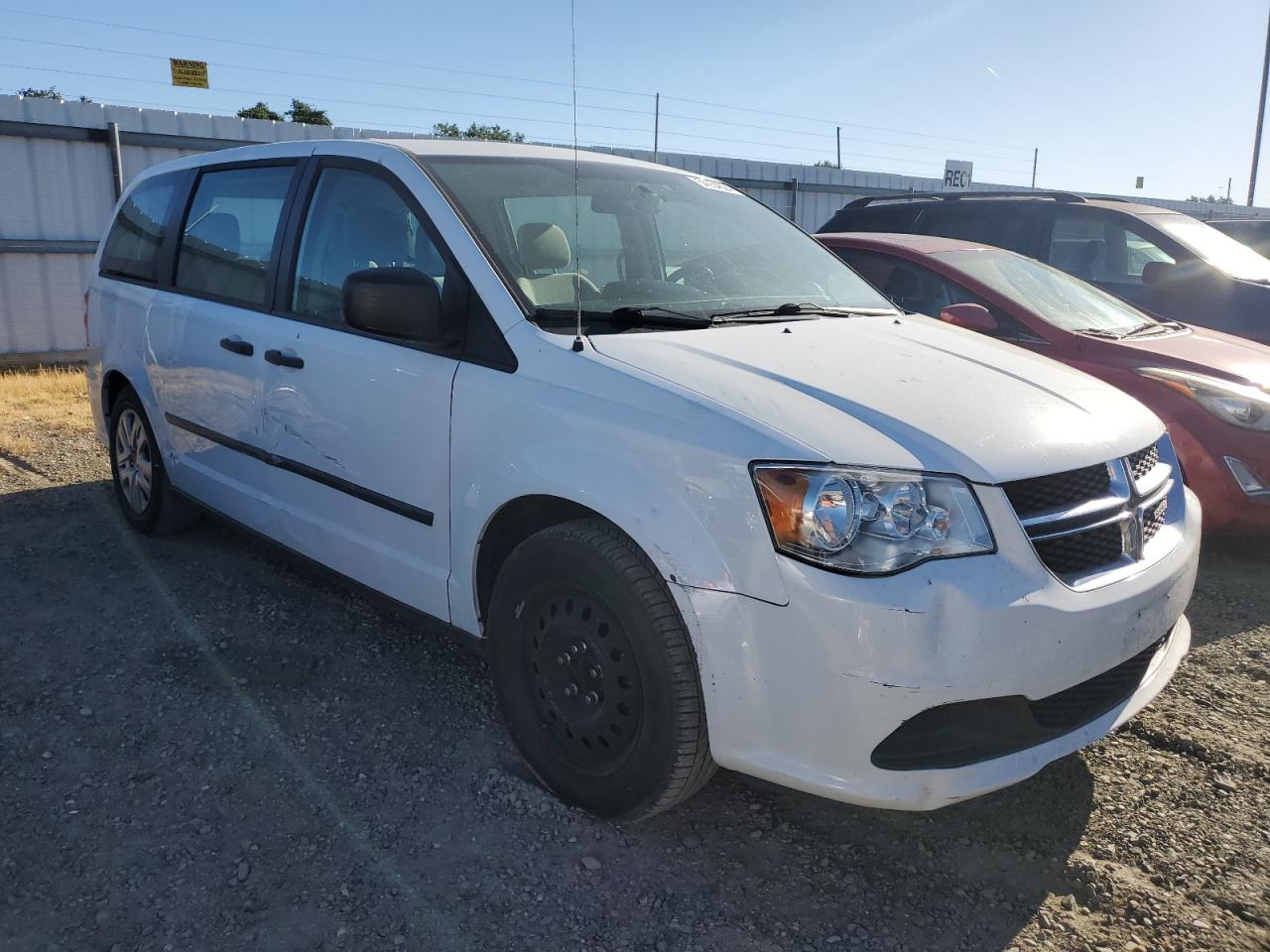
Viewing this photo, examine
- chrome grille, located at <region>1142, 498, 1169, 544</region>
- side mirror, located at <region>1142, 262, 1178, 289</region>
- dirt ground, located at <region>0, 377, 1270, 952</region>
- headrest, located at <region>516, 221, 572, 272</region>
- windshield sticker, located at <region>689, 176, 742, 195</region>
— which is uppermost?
windshield sticker, located at <region>689, 176, 742, 195</region>

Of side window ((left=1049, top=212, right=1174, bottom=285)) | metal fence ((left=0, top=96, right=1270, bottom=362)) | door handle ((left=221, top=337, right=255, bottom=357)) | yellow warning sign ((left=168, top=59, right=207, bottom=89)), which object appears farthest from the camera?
yellow warning sign ((left=168, top=59, right=207, bottom=89))

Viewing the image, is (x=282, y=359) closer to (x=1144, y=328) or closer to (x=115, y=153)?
(x=1144, y=328)

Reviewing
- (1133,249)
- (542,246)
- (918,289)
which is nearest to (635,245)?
(542,246)

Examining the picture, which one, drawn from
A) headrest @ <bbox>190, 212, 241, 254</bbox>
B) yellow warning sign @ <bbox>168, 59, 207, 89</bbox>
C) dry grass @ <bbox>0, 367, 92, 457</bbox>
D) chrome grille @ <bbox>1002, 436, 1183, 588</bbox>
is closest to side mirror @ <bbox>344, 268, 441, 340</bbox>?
headrest @ <bbox>190, 212, 241, 254</bbox>

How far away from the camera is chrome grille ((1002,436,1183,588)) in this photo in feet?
7.52

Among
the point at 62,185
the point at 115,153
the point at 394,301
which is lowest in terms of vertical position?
the point at 394,301

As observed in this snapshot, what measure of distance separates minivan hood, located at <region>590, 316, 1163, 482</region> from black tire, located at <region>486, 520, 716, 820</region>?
1.62 feet

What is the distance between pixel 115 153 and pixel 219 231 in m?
7.42

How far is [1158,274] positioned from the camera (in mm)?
6531

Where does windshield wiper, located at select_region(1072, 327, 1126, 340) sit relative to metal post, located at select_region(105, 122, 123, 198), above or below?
below

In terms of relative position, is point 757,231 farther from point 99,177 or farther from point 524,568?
point 99,177

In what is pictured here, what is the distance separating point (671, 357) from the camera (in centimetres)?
261

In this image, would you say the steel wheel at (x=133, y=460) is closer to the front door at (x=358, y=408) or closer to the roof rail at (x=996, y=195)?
the front door at (x=358, y=408)

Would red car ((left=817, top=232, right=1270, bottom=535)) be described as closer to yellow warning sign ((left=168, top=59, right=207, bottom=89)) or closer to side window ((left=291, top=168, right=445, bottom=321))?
side window ((left=291, top=168, right=445, bottom=321))
